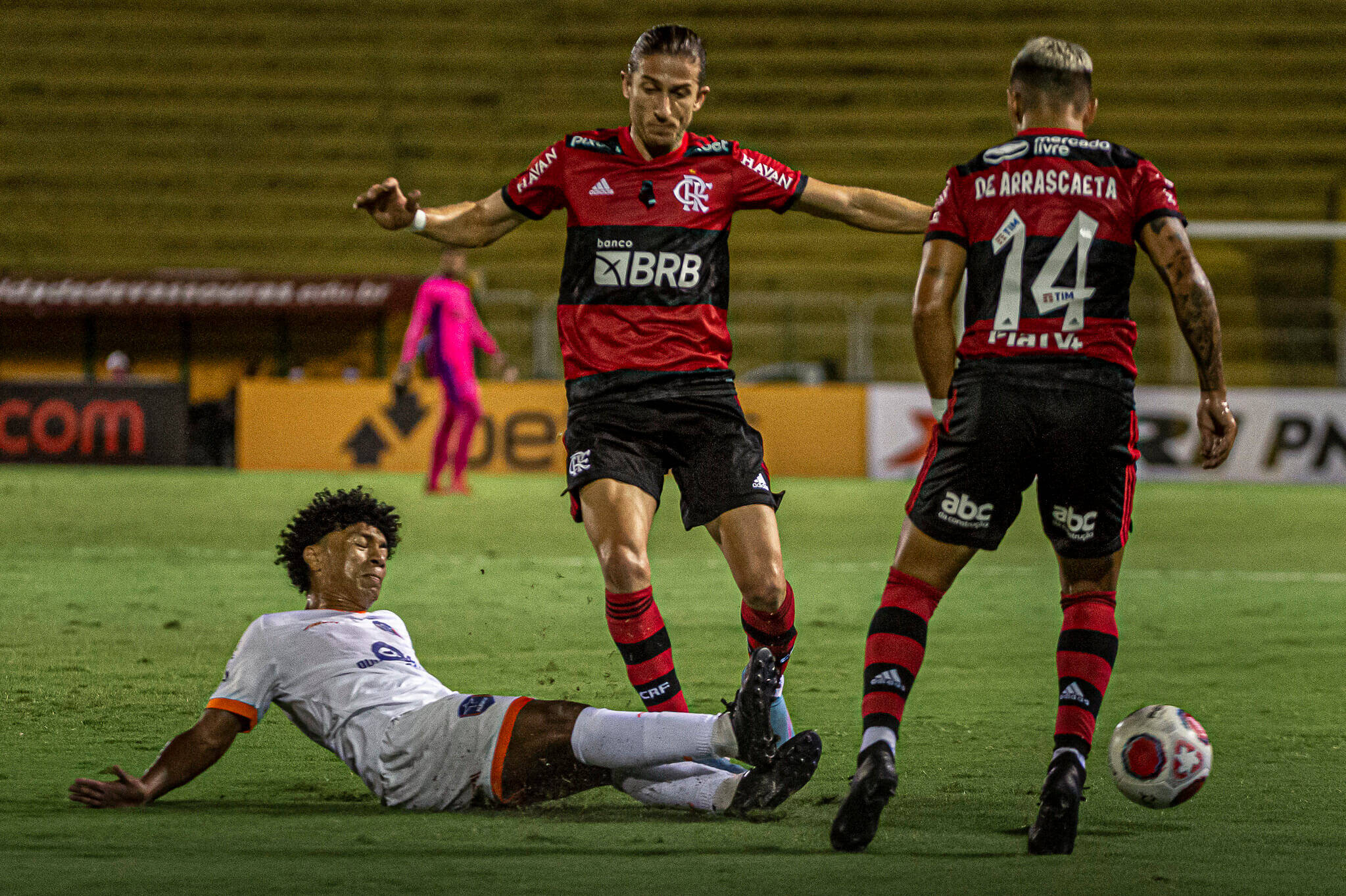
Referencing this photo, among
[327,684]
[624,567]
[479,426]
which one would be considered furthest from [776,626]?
[479,426]

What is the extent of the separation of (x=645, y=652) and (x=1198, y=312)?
1.75m

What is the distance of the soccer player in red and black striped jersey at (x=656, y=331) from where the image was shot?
15.8 ft

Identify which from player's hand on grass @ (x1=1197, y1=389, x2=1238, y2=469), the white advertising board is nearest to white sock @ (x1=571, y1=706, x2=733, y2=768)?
player's hand on grass @ (x1=1197, y1=389, x2=1238, y2=469)

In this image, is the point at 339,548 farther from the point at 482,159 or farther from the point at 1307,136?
the point at 1307,136

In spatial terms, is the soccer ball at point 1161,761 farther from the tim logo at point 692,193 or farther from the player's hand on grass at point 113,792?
the player's hand on grass at point 113,792

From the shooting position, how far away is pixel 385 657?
4.40 m

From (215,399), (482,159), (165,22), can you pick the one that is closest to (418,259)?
(482,159)

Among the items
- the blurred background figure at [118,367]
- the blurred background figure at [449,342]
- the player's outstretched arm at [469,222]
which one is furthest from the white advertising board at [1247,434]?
the player's outstretched arm at [469,222]

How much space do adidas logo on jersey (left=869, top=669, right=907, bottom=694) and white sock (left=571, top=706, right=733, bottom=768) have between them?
1.30 feet

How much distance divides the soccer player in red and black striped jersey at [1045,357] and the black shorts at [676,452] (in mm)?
861

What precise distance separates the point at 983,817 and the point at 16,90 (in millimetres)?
23531

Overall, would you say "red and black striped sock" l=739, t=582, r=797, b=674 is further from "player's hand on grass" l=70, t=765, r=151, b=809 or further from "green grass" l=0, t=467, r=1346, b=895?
"player's hand on grass" l=70, t=765, r=151, b=809

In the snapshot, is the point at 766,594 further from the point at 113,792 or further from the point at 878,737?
the point at 113,792

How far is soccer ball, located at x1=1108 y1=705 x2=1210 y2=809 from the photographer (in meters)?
4.09
